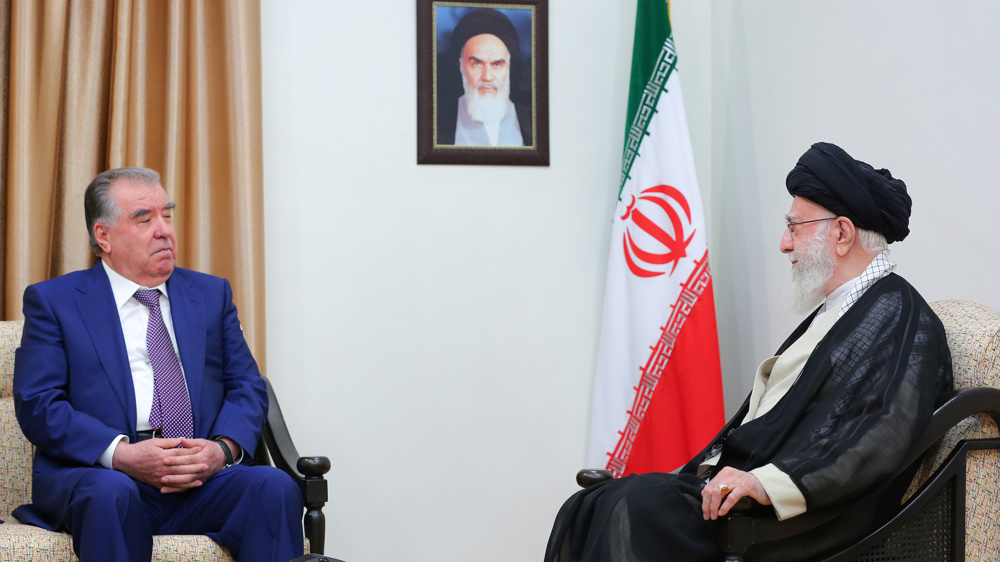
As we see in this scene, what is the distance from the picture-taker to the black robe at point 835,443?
1.83 meters

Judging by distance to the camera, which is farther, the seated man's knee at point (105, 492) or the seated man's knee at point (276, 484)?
the seated man's knee at point (276, 484)

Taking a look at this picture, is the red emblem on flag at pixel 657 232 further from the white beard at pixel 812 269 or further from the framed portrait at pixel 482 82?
the white beard at pixel 812 269

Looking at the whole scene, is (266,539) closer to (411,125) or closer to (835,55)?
(411,125)

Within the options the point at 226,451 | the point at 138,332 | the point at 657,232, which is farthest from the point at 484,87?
the point at 226,451

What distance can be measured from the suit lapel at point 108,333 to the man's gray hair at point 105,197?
15cm

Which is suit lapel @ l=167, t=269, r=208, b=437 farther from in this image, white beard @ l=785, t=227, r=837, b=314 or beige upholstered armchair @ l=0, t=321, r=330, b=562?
white beard @ l=785, t=227, r=837, b=314

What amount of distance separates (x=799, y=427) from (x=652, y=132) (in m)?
1.71

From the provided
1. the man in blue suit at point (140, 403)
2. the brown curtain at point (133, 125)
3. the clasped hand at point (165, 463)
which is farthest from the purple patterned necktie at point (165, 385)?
the brown curtain at point (133, 125)

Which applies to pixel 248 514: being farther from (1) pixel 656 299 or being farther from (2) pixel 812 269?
(1) pixel 656 299

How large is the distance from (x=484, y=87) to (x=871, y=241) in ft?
6.02

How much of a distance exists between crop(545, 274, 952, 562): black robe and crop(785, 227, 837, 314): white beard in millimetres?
153

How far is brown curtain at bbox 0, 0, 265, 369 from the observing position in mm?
3035

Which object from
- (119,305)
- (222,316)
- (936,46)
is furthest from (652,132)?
(119,305)

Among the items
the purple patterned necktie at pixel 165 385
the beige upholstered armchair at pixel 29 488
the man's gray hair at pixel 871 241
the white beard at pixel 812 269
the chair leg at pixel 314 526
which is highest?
the man's gray hair at pixel 871 241
